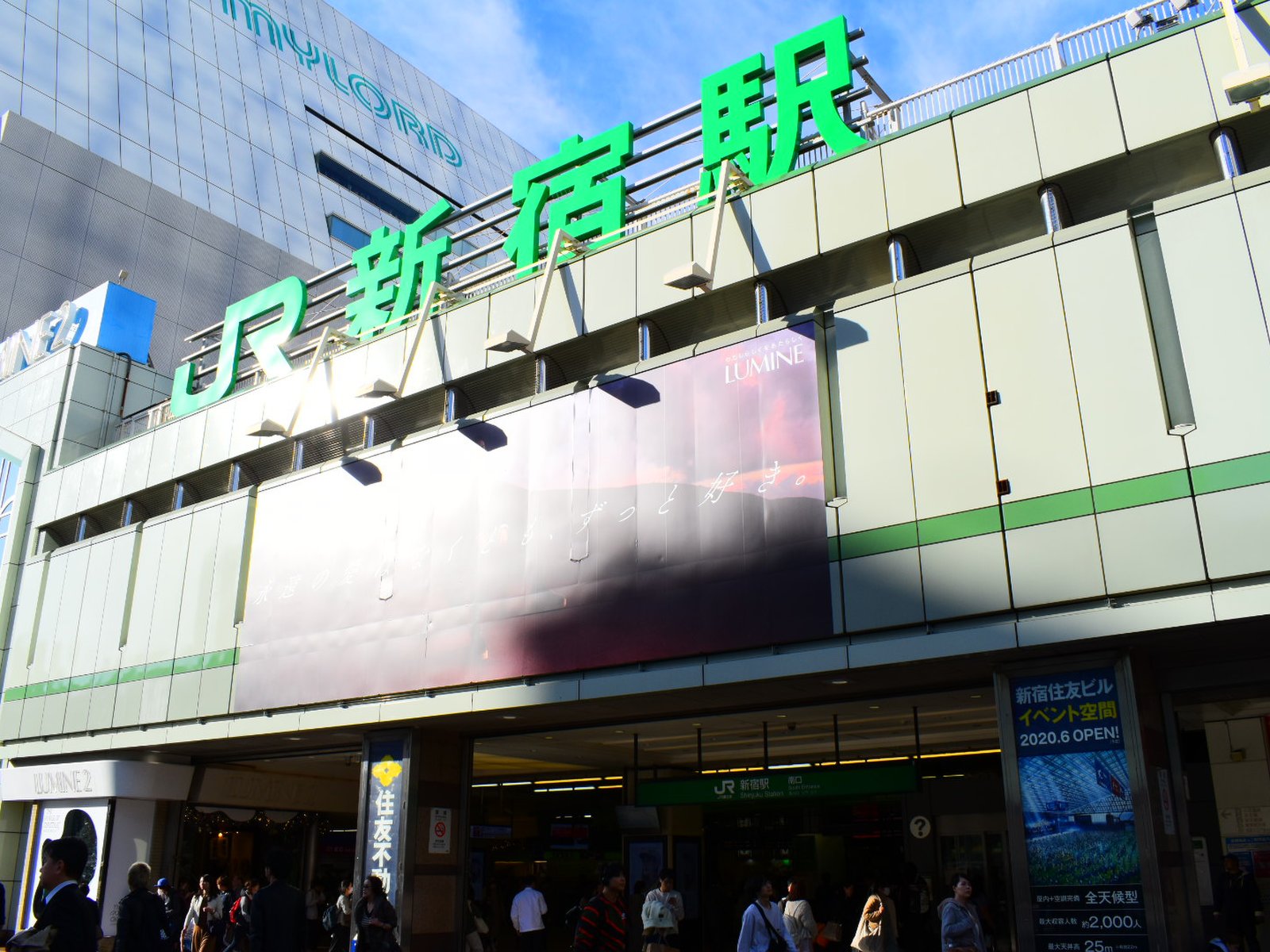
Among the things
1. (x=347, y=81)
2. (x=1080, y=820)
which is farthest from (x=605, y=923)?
(x=347, y=81)

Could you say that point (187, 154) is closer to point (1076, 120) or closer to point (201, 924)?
point (201, 924)

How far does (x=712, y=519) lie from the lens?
1318 centimetres

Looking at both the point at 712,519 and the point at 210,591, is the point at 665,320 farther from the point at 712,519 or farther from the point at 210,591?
the point at 210,591

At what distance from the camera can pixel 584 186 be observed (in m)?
16.9

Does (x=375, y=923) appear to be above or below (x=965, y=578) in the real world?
below

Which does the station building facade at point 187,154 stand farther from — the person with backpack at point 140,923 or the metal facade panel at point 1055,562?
the metal facade panel at point 1055,562

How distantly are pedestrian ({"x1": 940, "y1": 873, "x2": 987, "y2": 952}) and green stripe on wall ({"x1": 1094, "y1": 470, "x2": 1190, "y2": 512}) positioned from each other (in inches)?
150

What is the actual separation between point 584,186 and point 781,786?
9.31 metres

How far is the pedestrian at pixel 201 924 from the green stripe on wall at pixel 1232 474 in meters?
14.9

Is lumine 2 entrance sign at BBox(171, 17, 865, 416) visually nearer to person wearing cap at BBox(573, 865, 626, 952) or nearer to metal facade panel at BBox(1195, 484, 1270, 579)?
metal facade panel at BBox(1195, 484, 1270, 579)

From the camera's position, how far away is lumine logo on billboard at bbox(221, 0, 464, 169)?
46.0 metres

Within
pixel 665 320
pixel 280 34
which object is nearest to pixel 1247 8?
pixel 665 320

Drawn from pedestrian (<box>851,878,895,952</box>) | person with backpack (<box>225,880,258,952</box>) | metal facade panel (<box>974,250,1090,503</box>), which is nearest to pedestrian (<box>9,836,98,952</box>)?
person with backpack (<box>225,880,258,952</box>)

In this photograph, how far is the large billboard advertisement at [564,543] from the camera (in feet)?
41.9
